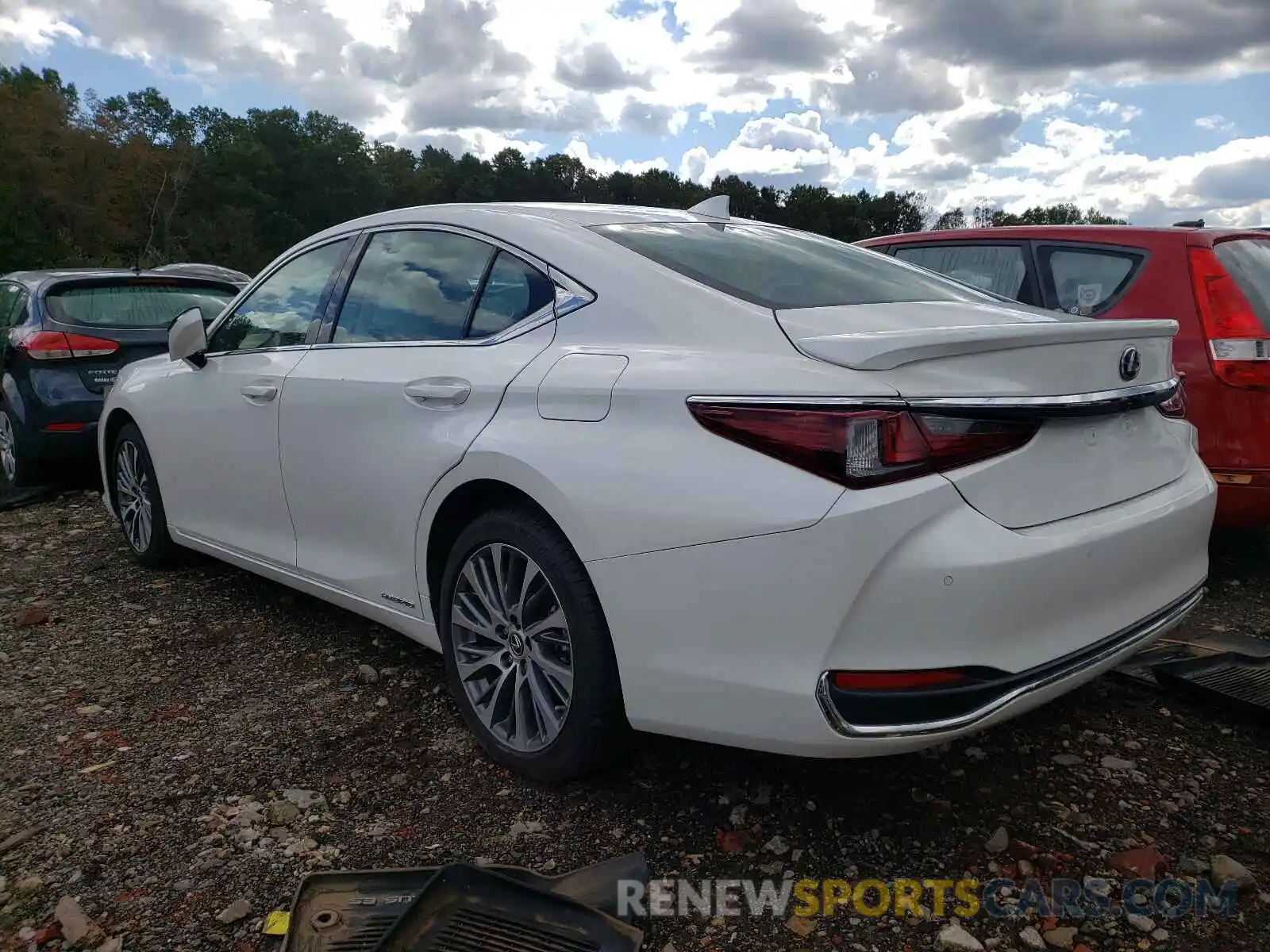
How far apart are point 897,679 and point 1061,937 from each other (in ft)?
2.21

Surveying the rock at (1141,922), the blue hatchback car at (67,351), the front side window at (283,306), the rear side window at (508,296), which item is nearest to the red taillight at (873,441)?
the rear side window at (508,296)

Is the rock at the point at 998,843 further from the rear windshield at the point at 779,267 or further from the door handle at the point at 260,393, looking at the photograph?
the door handle at the point at 260,393

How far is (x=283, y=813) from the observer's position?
8.63 feet

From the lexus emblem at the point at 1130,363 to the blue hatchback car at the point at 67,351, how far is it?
5.54 meters

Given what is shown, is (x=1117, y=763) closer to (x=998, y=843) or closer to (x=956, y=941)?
(x=998, y=843)

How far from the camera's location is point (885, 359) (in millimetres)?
2008

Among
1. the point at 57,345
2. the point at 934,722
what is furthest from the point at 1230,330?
the point at 57,345

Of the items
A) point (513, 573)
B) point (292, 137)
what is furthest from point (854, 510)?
point (292, 137)

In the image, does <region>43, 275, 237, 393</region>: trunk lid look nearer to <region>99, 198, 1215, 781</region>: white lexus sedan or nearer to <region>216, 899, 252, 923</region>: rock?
<region>99, 198, 1215, 781</region>: white lexus sedan

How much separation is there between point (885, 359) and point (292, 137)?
79.1m

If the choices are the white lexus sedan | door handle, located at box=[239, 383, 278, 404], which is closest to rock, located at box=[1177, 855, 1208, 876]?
the white lexus sedan

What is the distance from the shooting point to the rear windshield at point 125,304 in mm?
6406

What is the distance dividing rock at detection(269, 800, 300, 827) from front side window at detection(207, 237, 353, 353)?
1.66 meters

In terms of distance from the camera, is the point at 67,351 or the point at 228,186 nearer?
the point at 67,351
